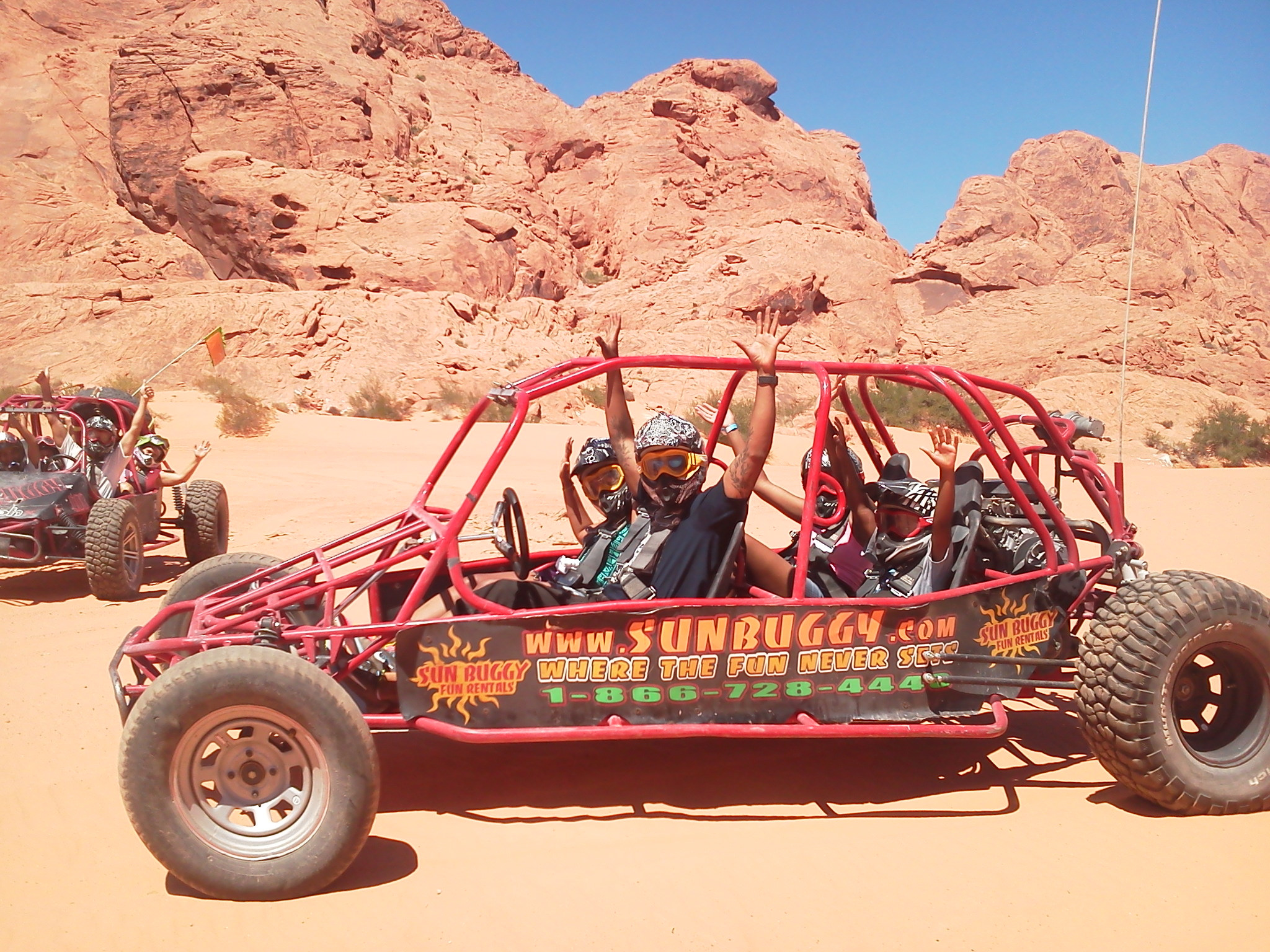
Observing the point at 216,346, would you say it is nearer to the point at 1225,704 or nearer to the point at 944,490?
the point at 944,490

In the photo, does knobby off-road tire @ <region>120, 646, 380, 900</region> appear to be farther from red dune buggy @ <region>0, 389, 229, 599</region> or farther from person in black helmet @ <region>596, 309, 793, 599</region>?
red dune buggy @ <region>0, 389, 229, 599</region>

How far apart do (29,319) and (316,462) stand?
17.2 metres

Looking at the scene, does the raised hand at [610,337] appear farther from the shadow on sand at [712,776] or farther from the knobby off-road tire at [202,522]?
the knobby off-road tire at [202,522]

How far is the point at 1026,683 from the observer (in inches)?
166

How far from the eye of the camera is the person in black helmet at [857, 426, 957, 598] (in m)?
4.28

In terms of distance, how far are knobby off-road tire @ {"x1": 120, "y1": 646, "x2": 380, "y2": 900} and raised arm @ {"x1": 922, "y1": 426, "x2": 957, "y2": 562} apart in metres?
2.59

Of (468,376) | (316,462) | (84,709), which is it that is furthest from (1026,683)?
(468,376)

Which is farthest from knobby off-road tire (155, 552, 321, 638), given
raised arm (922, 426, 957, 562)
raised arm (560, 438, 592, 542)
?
raised arm (922, 426, 957, 562)

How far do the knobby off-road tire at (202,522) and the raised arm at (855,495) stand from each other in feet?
20.5

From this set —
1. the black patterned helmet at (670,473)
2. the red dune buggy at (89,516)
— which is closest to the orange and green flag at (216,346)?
the red dune buggy at (89,516)

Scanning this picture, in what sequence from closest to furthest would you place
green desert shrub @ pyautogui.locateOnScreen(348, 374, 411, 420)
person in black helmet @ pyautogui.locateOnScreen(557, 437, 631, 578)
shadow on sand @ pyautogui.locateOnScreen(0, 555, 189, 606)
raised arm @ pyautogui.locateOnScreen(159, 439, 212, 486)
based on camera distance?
person in black helmet @ pyautogui.locateOnScreen(557, 437, 631, 578), shadow on sand @ pyautogui.locateOnScreen(0, 555, 189, 606), raised arm @ pyautogui.locateOnScreen(159, 439, 212, 486), green desert shrub @ pyautogui.locateOnScreen(348, 374, 411, 420)

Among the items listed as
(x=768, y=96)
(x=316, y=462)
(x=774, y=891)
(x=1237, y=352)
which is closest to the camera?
(x=774, y=891)

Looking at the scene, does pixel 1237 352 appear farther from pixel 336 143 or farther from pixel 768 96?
pixel 336 143

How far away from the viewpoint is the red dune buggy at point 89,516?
7.53 m
